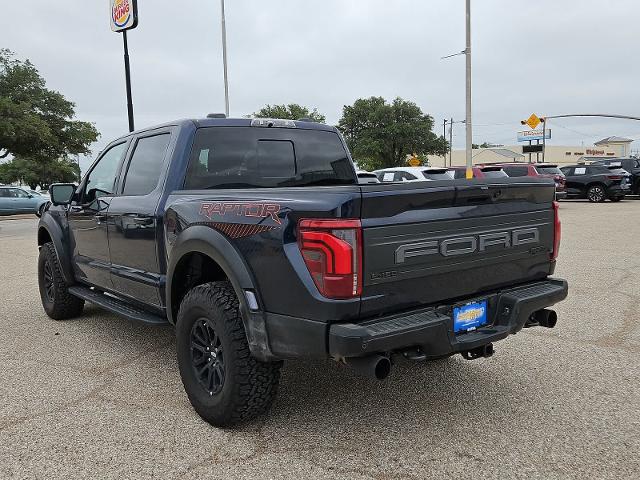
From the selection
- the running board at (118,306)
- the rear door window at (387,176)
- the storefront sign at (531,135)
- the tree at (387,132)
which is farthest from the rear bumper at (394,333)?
the storefront sign at (531,135)

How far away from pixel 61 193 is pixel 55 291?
1.01 meters

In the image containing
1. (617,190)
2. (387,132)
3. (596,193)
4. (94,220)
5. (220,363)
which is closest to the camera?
(220,363)

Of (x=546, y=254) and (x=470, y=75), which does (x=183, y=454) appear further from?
(x=470, y=75)

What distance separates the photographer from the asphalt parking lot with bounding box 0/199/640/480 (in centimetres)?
279

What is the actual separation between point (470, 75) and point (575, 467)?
66.2ft

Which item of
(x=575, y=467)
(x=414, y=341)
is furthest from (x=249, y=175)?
(x=575, y=467)

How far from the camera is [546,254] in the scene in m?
3.55

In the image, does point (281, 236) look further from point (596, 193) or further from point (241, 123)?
point (596, 193)

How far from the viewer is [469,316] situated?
3.03 m

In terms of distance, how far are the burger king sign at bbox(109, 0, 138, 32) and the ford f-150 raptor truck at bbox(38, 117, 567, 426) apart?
12.4 m

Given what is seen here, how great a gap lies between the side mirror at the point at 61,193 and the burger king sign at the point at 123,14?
11501 millimetres

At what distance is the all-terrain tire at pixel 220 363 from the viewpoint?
2.98m

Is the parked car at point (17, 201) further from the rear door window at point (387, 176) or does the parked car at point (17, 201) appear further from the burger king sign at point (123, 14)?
the rear door window at point (387, 176)

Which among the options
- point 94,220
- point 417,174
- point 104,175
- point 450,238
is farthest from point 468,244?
point 417,174
